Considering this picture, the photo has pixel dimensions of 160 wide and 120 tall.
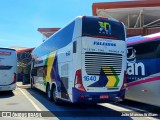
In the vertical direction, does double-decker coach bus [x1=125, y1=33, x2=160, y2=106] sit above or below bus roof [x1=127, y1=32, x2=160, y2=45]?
below

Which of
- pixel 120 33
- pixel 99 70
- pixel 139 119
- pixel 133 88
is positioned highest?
pixel 120 33

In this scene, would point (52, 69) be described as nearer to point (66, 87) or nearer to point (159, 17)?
point (66, 87)

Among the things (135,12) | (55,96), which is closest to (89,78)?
(55,96)

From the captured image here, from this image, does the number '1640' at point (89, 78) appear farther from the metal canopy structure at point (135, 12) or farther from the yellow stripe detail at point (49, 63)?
the metal canopy structure at point (135, 12)

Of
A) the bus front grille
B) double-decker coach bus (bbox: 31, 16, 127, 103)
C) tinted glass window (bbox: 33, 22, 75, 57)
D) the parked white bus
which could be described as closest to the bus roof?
double-decker coach bus (bbox: 31, 16, 127, 103)

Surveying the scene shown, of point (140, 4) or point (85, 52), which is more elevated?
point (140, 4)

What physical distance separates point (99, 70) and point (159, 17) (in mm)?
26138

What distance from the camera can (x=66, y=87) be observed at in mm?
11344

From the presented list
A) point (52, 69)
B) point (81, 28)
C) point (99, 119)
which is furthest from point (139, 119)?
point (52, 69)

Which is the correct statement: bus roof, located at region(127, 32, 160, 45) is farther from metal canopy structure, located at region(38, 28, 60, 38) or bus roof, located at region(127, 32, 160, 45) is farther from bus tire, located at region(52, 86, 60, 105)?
metal canopy structure, located at region(38, 28, 60, 38)

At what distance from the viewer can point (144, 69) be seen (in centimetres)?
1144

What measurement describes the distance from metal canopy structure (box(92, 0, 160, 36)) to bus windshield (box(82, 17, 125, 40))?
18007mm

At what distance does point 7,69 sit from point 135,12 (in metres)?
19.6

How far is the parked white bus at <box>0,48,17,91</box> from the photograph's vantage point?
55.6ft
